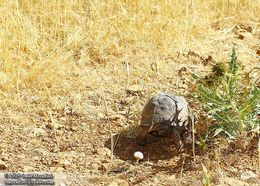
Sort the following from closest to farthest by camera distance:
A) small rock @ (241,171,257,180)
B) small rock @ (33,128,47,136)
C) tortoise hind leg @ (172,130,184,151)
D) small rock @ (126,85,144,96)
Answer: small rock @ (241,171,257,180)
tortoise hind leg @ (172,130,184,151)
small rock @ (33,128,47,136)
small rock @ (126,85,144,96)

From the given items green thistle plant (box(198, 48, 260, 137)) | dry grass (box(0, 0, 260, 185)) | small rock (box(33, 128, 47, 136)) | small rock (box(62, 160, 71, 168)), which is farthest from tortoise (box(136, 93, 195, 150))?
small rock (box(33, 128, 47, 136))

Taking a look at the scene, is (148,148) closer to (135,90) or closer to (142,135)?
(142,135)

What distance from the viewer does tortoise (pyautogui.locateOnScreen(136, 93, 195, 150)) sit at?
3.03 metres

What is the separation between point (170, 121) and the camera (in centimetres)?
304

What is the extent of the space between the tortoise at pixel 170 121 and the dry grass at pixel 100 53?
0.86 feet

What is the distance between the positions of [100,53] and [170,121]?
1.01 metres

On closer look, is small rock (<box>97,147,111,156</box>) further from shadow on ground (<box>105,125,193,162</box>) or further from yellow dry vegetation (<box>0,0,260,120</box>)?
yellow dry vegetation (<box>0,0,260,120</box>)

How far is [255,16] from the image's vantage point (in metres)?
4.61

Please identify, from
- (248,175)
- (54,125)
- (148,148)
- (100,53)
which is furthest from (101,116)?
(248,175)

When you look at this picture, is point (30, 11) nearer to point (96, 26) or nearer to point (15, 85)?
point (96, 26)

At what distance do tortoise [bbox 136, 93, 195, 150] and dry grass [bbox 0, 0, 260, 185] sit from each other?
263 millimetres

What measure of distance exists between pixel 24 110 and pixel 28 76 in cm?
29

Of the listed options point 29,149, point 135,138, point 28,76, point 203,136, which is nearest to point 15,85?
point 28,76

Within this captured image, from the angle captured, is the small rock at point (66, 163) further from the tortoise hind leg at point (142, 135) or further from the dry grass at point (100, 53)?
the tortoise hind leg at point (142, 135)
